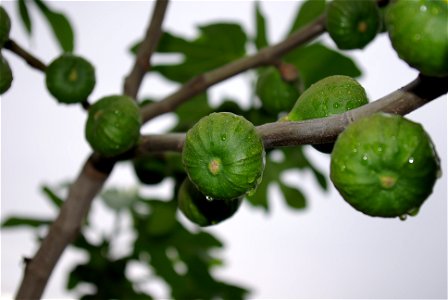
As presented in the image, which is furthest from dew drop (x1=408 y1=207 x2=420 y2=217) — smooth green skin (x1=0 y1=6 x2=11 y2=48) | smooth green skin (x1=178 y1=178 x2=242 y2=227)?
smooth green skin (x1=0 y1=6 x2=11 y2=48)

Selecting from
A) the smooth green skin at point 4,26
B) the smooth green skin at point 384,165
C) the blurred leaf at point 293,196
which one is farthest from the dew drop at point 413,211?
the blurred leaf at point 293,196

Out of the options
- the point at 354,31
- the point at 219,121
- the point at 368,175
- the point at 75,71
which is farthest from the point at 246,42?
the point at 368,175

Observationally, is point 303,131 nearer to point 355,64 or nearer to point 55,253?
point 55,253

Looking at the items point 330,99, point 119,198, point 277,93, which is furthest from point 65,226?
point 119,198

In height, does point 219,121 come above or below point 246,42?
below

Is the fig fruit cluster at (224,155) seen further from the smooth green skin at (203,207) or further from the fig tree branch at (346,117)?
the smooth green skin at (203,207)

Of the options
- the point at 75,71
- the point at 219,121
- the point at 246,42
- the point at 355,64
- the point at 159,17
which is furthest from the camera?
the point at 246,42
